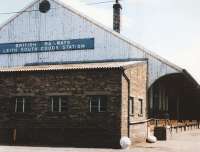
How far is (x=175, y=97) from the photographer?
4069cm

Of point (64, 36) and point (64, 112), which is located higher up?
point (64, 36)

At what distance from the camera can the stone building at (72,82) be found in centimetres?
2409

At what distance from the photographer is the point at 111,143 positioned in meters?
23.5

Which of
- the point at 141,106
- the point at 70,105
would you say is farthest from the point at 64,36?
the point at 70,105

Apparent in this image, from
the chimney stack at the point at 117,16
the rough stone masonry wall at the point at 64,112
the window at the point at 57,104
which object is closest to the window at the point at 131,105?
the rough stone masonry wall at the point at 64,112

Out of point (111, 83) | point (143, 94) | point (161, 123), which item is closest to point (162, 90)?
point (161, 123)

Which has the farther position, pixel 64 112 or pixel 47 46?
pixel 47 46

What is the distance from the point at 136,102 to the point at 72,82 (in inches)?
186

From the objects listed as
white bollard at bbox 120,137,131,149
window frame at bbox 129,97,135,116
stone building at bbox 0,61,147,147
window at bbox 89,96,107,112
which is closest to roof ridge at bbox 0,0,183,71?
stone building at bbox 0,61,147,147

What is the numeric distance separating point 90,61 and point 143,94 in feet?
16.4

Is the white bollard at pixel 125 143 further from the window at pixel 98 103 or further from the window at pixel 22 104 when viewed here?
the window at pixel 22 104

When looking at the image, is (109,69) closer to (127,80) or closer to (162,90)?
(127,80)

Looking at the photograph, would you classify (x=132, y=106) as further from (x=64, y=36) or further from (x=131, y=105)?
(x=64, y=36)

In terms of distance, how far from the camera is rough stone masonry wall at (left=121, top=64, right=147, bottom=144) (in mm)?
24266
